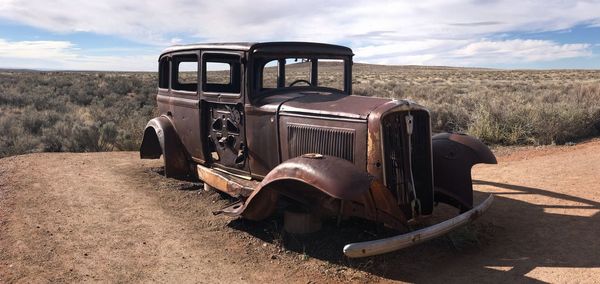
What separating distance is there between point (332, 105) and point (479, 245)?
2047 mm

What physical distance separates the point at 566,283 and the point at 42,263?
4596 millimetres

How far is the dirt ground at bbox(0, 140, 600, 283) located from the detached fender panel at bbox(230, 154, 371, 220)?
18.0 inches

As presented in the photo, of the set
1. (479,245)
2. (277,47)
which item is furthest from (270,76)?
(479,245)

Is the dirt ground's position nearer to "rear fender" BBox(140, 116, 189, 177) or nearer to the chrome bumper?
"rear fender" BBox(140, 116, 189, 177)

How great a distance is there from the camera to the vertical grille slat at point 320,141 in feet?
15.0

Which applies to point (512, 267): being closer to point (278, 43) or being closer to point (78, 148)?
point (278, 43)

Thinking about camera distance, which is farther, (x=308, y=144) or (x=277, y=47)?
(x=277, y=47)

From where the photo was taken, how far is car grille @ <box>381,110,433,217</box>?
4.46 meters

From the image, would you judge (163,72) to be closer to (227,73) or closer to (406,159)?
(227,73)

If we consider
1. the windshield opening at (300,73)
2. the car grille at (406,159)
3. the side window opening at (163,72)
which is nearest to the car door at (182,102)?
the side window opening at (163,72)

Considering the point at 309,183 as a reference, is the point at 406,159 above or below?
above

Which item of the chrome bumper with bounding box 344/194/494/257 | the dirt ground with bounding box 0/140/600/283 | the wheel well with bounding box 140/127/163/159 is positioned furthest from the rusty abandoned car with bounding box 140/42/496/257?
the dirt ground with bounding box 0/140/600/283

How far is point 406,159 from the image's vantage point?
4.62 m

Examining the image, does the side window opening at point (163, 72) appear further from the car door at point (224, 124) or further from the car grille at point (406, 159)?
the car grille at point (406, 159)
